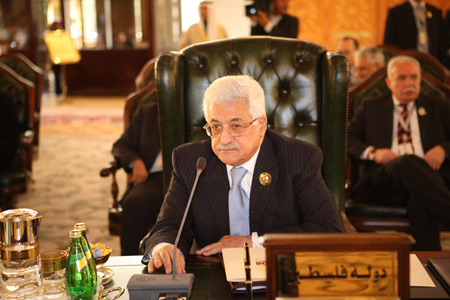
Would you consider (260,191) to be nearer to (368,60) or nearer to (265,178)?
(265,178)

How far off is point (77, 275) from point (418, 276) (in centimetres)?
81

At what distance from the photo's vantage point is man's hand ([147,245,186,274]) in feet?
5.16

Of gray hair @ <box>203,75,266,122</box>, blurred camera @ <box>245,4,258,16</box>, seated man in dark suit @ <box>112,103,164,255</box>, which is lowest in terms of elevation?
seated man in dark suit @ <box>112,103,164,255</box>

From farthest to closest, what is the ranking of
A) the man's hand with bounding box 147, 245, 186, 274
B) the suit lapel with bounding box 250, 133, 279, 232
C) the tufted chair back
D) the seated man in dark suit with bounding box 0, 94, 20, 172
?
the seated man in dark suit with bounding box 0, 94, 20, 172
the tufted chair back
the suit lapel with bounding box 250, 133, 279, 232
the man's hand with bounding box 147, 245, 186, 274

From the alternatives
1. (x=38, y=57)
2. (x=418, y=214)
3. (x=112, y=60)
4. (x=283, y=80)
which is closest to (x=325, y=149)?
(x=283, y=80)

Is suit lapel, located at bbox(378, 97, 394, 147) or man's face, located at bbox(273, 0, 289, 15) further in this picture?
man's face, located at bbox(273, 0, 289, 15)

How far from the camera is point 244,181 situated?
6.64ft

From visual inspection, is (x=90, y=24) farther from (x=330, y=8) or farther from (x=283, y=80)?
(x=283, y=80)

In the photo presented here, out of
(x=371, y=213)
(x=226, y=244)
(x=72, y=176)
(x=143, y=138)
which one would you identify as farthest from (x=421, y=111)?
(x=72, y=176)

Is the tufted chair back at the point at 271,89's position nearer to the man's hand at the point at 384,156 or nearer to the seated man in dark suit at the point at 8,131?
the man's hand at the point at 384,156

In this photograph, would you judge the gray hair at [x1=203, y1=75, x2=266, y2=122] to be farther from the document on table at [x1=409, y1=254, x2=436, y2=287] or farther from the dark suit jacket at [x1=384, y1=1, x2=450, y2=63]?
the dark suit jacket at [x1=384, y1=1, x2=450, y2=63]

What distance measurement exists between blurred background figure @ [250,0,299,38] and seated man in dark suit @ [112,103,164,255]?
6.58 ft

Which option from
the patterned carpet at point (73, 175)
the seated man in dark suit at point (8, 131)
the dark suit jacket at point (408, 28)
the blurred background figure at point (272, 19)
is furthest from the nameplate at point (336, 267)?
the dark suit jacket at point (408, 28)

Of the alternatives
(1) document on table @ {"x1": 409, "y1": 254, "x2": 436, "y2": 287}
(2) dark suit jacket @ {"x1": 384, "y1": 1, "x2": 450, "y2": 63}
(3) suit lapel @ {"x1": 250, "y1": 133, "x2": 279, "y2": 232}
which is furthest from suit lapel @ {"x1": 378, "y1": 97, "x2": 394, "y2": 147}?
(2) dark suit jacket @ {"x1": 384, "y1": 1, "x2": 450, "y2": 63}
